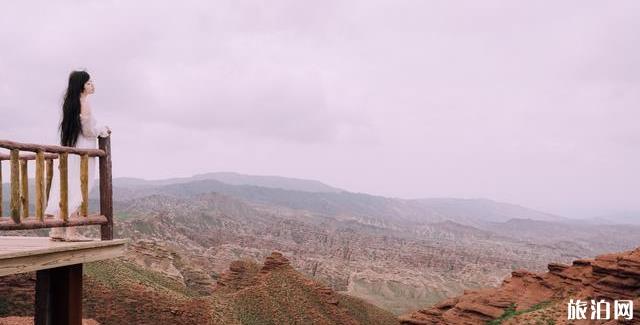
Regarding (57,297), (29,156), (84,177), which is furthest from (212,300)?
(84,177)

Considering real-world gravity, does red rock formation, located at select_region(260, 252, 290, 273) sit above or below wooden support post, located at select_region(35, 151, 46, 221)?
below

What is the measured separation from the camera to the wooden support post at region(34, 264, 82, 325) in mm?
9008

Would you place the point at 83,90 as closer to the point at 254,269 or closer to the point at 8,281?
the point at 8,281

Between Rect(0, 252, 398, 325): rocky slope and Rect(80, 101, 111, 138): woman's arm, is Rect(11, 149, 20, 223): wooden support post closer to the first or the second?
Rect(80, 101, 111, 138): woman's arm

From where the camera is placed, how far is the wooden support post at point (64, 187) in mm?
8703

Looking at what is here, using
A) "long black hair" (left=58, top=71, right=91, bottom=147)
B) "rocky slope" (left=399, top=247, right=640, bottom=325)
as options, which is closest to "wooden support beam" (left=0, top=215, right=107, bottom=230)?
"long black hair" (left=58, top=71, right=91, bottom=147)

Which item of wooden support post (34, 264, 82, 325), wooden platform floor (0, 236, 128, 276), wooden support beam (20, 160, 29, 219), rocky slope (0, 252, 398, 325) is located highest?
wooden support beam (20, 160, 29, 219)

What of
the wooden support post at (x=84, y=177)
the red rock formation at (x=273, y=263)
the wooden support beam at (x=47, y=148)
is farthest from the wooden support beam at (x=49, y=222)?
the red rock formation at (x=273, y=263)

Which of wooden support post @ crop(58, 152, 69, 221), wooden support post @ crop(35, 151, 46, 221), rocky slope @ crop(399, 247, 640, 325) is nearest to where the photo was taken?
wooden support post @ crop(35, 151, 46, 221)

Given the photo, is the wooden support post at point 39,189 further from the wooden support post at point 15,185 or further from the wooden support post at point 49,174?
the wooden support post at point 49,174

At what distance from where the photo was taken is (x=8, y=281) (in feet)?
94.3

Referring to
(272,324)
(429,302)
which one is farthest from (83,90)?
(429,302)

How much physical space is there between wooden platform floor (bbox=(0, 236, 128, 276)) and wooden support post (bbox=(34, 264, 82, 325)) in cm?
61

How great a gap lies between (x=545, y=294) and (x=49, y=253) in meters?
32.5
